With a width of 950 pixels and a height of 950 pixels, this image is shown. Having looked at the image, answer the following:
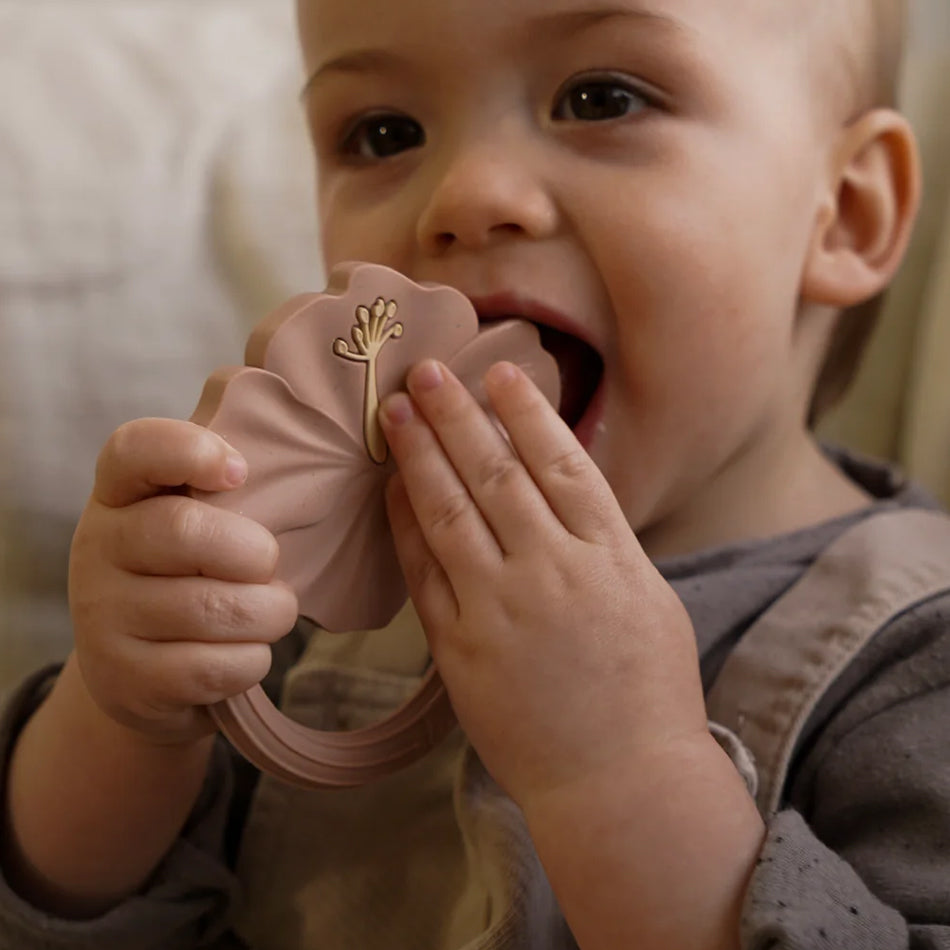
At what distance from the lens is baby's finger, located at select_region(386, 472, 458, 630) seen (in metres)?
0.57

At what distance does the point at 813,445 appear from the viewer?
870mm

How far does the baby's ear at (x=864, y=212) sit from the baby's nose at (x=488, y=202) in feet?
0.72

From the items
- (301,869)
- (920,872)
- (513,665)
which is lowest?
(301,869)

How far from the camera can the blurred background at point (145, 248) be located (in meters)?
0.86

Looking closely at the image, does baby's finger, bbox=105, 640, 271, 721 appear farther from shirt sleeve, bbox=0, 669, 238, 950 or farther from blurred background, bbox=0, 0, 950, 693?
blurred background, bbox=0, 0, 950, 693

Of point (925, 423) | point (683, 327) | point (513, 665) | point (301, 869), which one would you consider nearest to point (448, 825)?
point (301, 869)

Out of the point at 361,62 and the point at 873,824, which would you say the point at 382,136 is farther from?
the point at 873,824

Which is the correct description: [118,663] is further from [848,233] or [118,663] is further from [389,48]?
[848,233]

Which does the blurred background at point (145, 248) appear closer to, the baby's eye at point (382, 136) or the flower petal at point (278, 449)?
the baby's eye at point (382, 136)

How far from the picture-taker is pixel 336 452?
22.0 inches

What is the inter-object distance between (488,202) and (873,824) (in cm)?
39

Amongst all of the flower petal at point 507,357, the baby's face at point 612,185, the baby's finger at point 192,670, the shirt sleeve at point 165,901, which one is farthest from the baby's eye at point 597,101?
the shirt sleeve at point 165,901

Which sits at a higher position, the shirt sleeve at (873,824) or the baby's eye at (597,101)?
the baby's eye at (597,101)

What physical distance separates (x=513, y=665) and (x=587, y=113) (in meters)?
0.33
